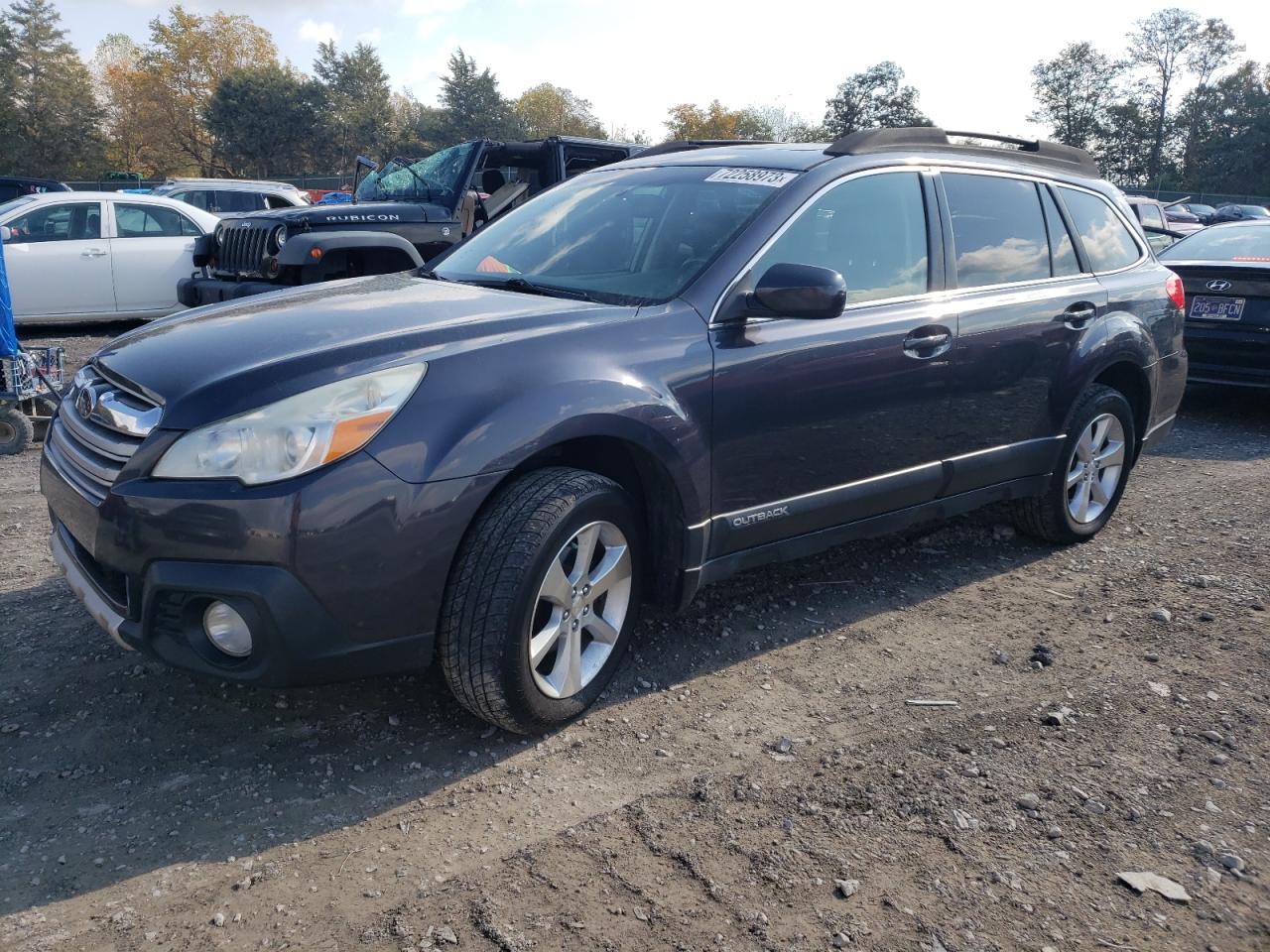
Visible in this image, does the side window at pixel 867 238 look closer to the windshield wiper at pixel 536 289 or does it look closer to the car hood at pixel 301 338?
the windshield wiper at pixel 536 289

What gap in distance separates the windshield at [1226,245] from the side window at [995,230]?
4656mm

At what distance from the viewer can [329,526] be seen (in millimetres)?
2605

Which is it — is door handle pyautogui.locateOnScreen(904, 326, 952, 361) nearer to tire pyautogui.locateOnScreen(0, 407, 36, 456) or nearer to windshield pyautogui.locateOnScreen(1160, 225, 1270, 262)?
tire pyautogui.locateOnScreen(0, 407, 36, 456)

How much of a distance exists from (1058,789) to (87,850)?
2550mm

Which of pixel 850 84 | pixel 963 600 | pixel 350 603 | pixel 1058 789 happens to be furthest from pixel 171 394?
pixel 850 84

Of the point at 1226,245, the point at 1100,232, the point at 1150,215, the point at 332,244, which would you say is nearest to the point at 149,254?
the point at 332,244

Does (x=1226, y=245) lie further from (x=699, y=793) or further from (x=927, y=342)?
(x=699, y=793)

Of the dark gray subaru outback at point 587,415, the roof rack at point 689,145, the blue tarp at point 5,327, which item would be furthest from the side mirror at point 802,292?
the blue tarp at point 5,327

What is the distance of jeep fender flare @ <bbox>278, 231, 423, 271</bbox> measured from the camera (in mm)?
7863

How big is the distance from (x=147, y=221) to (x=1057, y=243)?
1019 centimetres

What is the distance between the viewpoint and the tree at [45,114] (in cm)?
5481

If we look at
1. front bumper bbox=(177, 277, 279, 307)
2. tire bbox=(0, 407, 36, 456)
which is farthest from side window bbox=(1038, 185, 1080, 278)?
tire bbox=(0, 407, 36, 456)

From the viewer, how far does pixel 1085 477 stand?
504 cm

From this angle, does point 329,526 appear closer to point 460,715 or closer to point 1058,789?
point 460,715
